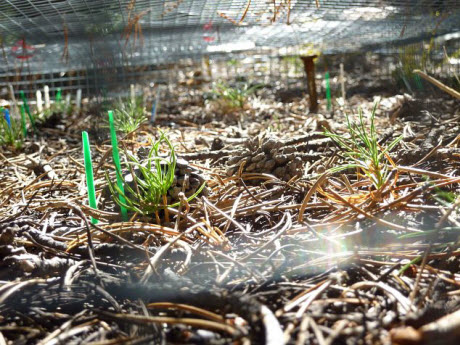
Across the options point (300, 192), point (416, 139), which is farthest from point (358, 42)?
point (300, 192)

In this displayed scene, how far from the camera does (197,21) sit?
7.18 ft

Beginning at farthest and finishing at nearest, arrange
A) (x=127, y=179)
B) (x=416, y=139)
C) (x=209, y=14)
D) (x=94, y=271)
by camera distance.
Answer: (x=209, y=14), (x=416, y=139), (x=127, y=179), (x=94, y=271)

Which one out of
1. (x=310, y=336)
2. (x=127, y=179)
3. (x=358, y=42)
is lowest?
(x=310, y=336)

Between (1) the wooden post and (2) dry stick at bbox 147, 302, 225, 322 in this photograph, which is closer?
(2) dry stick at bbox 147, 302, 225, 322

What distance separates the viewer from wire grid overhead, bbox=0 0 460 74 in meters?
1.63

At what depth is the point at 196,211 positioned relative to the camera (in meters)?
0.95

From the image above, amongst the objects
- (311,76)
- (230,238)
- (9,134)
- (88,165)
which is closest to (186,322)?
(230,238)

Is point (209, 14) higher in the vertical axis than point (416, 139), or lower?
higher

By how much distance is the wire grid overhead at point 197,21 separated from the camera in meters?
1.63

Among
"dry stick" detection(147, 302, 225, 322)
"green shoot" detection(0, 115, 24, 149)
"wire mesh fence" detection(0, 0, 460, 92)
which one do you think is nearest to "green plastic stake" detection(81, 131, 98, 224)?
"dry stick" detection(147, 302, 225, 322)

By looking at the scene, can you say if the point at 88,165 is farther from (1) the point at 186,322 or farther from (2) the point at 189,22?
(2) the point at 189,22

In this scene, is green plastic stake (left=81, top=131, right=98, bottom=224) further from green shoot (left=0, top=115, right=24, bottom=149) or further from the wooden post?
the wooden post

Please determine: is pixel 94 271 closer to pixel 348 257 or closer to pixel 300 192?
pixel 348 257

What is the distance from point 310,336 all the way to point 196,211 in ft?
1.53
